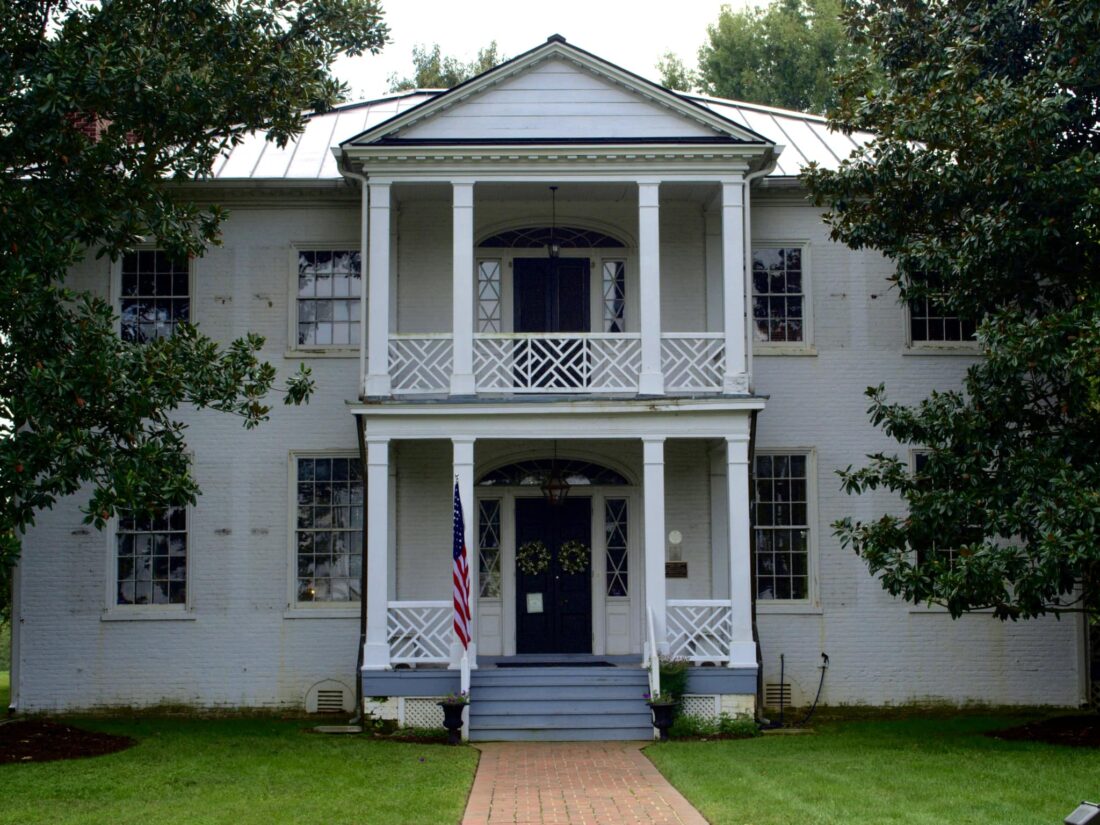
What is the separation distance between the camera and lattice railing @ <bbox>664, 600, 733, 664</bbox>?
16.5m

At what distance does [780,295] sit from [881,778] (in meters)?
8.36

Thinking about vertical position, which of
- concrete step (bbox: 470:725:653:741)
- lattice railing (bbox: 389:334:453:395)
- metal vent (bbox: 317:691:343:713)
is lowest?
concrete step (bbox: 470:725:653:741)

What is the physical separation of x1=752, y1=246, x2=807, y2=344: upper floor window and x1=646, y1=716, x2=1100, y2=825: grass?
5.70 m

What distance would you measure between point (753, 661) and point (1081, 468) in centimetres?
451

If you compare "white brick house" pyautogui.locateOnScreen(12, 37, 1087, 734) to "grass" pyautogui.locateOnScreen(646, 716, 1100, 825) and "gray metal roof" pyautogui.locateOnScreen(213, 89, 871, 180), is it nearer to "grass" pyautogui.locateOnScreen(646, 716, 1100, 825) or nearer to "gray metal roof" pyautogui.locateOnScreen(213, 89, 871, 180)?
"gray metal roof" pyautogui.locateOnScreen(213, 89, 871, 180)

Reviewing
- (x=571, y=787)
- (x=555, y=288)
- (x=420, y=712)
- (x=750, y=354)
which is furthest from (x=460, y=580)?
(x=555, y=288)

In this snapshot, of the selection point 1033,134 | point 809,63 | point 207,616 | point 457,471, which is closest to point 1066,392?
point 1033,134

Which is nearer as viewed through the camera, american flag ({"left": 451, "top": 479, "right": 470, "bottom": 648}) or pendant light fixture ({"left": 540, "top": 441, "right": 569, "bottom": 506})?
american flag ({"left": 451, "top": 479, "right": 470, "bottom": 648})

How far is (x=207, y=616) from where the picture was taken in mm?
18125

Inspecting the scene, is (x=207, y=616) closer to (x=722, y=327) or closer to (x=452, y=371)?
(x=452, y=371)

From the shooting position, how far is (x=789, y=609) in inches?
720

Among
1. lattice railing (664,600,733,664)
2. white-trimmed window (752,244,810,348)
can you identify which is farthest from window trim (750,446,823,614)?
white-trimmed window (752,244,810,348)

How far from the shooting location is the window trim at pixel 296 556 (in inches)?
714

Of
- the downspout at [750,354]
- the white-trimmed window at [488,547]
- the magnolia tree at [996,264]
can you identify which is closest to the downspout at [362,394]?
the white-trimmed window at [488,547]
